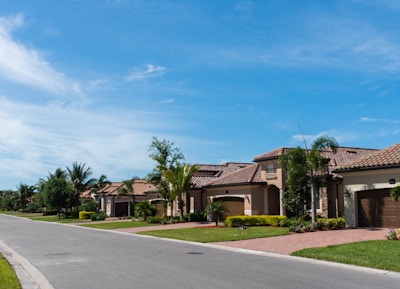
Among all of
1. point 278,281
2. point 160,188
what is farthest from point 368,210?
point 160,188

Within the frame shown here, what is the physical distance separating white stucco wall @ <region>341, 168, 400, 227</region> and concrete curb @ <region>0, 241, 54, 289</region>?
59.7 ft

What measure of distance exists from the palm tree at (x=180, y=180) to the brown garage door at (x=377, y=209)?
16946 millimetres

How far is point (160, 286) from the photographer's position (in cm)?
984

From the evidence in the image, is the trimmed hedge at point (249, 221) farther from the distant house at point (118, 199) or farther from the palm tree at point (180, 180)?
the distant house at point (118, 199)

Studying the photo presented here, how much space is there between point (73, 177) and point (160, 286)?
55911 millimetres

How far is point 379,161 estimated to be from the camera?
24.0 meters

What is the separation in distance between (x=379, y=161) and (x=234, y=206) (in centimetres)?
1481

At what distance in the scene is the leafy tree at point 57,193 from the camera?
5922cm

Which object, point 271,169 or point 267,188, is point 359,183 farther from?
point 267,188

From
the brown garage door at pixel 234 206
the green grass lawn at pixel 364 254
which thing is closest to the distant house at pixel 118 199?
the brown garage door at pixel 234 206

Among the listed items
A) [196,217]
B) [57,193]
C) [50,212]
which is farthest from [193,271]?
[50,212]

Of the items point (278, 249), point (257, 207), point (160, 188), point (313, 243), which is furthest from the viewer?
point (160, 188)

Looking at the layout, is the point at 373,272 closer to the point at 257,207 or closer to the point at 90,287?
the point at 90,287

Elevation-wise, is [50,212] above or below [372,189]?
below
